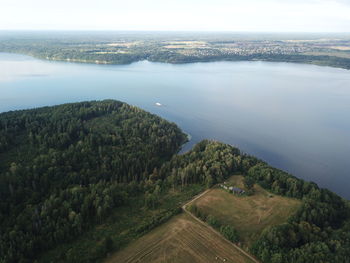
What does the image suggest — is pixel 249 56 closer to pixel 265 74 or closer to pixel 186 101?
pixel 265 74

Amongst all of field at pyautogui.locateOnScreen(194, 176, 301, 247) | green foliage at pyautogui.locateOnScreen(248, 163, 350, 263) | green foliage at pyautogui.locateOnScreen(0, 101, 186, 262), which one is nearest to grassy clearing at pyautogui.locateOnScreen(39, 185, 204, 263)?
green foliage at pyautogui.locateOnScreen(0, 101, 186, 262)

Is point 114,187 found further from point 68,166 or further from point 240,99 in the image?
point 240,99

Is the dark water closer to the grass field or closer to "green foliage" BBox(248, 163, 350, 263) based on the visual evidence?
"green foliage" BBox(248, 163, 350, 263)

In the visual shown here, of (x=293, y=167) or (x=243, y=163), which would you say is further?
(x=293, y=167)

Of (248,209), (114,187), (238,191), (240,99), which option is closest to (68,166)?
(114,187)

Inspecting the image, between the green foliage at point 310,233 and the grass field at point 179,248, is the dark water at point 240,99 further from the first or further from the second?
the grass field at point 179,248

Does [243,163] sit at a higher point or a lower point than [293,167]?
higher

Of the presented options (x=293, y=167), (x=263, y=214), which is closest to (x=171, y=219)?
(x=263, y=214)
